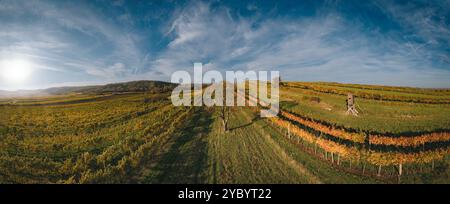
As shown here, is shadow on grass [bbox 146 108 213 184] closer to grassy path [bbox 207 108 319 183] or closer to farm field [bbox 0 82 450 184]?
farm field [bbox 0 82 450 184]

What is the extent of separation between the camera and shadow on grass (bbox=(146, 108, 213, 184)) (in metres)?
12.3

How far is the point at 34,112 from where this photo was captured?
29.3 metres

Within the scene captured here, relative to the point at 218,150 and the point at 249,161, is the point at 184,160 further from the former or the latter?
the point at 249,161

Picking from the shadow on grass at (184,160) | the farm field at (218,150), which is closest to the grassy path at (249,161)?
the farm field at (218,150)

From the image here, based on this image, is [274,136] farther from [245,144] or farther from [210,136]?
[210,136]

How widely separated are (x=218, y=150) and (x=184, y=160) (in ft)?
10.1

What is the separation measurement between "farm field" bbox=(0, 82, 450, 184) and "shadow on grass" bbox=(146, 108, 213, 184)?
0.06m

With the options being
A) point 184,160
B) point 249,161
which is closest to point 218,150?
point 184,160

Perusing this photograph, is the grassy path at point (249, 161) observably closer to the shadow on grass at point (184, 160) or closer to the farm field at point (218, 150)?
the farm field at point (218, 150)

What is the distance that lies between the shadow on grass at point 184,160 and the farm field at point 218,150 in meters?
0.06

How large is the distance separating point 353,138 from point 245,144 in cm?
903

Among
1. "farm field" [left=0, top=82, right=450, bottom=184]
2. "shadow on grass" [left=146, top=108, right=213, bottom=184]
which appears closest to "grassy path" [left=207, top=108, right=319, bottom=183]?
"farm field" [left=0, top=82, right=450, bottom=184]
